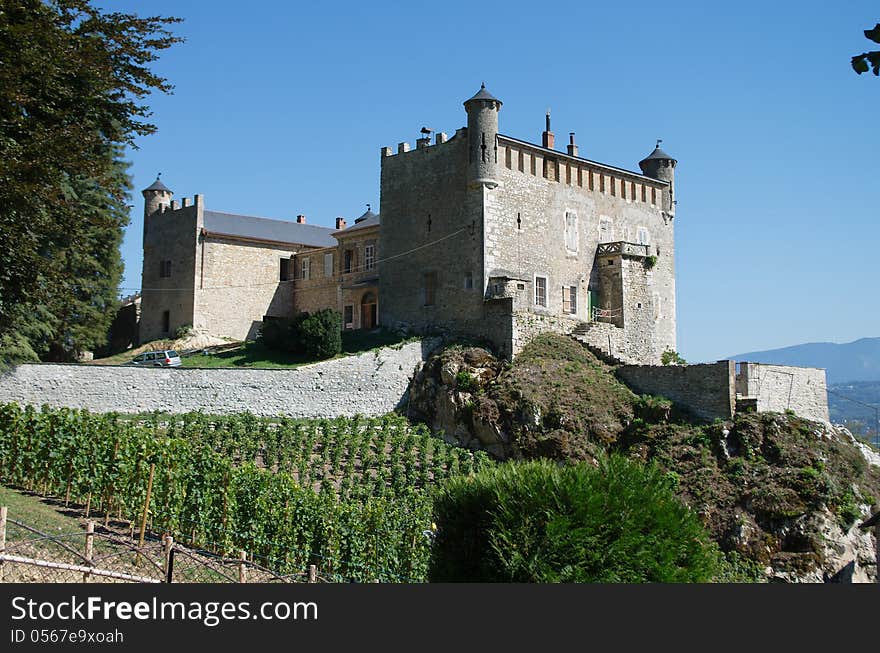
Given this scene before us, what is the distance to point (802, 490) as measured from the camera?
2645 centimetres

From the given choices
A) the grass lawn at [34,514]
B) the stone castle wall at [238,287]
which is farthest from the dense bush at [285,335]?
the grass lawn at [34,514]

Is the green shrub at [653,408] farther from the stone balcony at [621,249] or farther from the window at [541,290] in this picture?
the stone balcony at [621,249]

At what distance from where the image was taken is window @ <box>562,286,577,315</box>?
36.2 meters

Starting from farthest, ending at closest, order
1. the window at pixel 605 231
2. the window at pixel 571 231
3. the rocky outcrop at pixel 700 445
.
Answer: the window at pixel 605 231 < the window at pixel 571 231 < the rocky outcrop at pixel 700 445

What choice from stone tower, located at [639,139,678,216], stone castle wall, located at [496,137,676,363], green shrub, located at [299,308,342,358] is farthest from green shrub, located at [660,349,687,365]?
green shrub, located at [299,308,342,358]

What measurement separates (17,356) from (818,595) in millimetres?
24636

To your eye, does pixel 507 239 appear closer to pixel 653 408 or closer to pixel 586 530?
pixel 653 408

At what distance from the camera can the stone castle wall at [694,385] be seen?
1182 inches

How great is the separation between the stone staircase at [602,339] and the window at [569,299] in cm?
159

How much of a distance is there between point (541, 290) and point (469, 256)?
360 cm

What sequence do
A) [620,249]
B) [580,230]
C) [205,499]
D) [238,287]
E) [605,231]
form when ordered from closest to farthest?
1. [205,499]
2. [580,230]
3. [620,249]
4. [605,231]
5. [238,287]

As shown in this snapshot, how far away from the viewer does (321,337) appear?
32.5 metres

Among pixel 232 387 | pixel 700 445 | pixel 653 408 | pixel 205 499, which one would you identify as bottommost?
pixel 205 499

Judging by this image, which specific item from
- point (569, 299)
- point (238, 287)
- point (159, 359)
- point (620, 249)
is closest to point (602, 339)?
point (569, 299)
